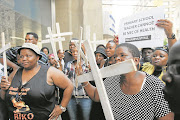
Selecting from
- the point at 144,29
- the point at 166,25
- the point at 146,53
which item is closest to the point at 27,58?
the point at 144,29

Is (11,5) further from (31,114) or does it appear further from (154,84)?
(154,84)

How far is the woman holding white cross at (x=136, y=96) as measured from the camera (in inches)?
66.4

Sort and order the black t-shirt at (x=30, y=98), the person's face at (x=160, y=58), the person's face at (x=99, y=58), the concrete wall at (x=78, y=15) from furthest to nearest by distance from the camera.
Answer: the concrete wall at (x=78, y=15)
the person's face at (x=99, y=58)
the person's face at (x=160, y=58)
the black t-shirt at (x=30, y=98)

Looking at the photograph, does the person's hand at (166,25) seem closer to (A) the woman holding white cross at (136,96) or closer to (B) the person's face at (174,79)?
(A) the woman holding white cross at (136,96)

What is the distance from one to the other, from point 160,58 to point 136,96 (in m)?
1.34

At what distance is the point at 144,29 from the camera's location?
2721mm

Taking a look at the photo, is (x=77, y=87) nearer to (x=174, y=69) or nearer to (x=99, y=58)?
(x=174, y=69)

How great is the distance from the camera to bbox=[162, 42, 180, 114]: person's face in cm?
65

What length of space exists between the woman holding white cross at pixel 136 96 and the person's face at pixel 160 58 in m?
1.11

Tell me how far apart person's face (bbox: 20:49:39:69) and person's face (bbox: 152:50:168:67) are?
1789mm

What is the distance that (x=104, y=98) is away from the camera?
4.78 ft

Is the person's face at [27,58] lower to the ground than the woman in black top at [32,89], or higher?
higher

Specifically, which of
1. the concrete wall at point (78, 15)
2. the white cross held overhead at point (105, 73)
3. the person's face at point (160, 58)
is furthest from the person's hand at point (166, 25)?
the concrete wall at point (78, 15)

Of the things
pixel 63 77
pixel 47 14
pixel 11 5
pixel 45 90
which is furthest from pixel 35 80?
pixel 47 14
